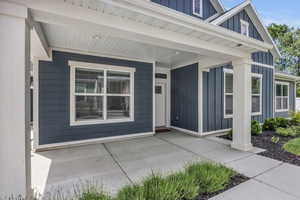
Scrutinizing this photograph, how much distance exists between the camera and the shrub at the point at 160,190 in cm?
208

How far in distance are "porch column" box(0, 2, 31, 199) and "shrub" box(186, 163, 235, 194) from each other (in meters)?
2.43

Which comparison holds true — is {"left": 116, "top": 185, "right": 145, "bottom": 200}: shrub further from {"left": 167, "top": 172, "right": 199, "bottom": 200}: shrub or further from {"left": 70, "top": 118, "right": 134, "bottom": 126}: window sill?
{"left": 70, "top": 118, "right": 134, "bottom": 126}: window sill

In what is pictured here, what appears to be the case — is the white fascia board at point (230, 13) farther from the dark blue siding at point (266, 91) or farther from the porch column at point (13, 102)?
the porch column at point (13, 102)

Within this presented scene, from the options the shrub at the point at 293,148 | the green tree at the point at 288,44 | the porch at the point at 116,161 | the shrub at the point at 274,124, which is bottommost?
the porch at the point at 116,161

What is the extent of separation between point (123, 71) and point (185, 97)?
9.78 ft

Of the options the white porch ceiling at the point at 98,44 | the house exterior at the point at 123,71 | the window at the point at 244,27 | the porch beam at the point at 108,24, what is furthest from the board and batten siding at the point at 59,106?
the window at the point at 244,27

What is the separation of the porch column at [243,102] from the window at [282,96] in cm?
725

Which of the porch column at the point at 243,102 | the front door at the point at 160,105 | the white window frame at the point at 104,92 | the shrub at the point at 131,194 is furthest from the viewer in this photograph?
the front door at the point at 160,105

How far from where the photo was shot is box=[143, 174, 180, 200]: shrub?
208cm

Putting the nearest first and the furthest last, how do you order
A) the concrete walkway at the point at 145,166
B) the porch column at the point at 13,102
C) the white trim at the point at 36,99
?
1. the porch column at the point at 13,102
2. the concrete walkway at the point at 145,166
3. the white trim at the point at 36,99

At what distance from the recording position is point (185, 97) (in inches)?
274

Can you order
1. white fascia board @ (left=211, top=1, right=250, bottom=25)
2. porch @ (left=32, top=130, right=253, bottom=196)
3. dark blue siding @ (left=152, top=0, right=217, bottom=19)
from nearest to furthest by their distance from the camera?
1. porch @ (left=32, top=130, right=253, bottom=196)
2. dark blue siding @ (left=152, top=0, right=217, bottom=19)
3. white fascia board @ (left=211, top=1, right=250, bottom=25)

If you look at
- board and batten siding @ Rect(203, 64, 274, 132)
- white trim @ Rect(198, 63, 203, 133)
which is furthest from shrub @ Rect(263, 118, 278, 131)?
white trim @ Rect(198, 63, 203, 133)

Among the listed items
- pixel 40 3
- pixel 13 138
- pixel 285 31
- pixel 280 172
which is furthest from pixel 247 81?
pixel 285 31
